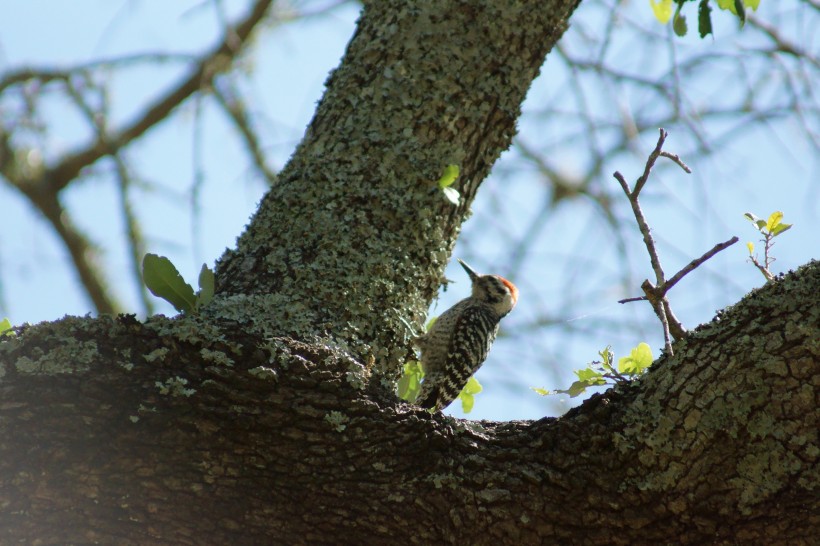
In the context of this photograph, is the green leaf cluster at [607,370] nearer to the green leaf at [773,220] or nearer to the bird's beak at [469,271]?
the green leaf at [773,220]

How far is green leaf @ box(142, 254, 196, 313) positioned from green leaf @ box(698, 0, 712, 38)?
2.04 m

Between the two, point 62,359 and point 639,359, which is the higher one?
point 639,359

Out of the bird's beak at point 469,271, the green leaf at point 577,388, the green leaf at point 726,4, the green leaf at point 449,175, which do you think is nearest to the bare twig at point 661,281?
the green leaf at point 577,388

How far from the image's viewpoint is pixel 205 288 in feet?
7.89

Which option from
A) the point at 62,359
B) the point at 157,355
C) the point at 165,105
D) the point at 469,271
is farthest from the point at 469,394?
the point at 165,105

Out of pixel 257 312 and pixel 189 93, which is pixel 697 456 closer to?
pixel 257 312

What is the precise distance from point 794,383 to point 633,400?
0.39 m

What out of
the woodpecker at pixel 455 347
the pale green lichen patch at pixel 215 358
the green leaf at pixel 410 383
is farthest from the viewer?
the woodpecker at pixel 455 347

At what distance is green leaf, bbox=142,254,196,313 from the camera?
2.34 meters

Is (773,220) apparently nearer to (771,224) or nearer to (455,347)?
(771,224)

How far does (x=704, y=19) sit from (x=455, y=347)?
2.72 m

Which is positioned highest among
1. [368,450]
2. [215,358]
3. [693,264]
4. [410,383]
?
[410,383]

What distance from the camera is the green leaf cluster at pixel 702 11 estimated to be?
2.98 m

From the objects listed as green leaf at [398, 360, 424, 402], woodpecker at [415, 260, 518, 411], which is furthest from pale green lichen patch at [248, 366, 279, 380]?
woodpecker at [415, 260, 518, 411]
